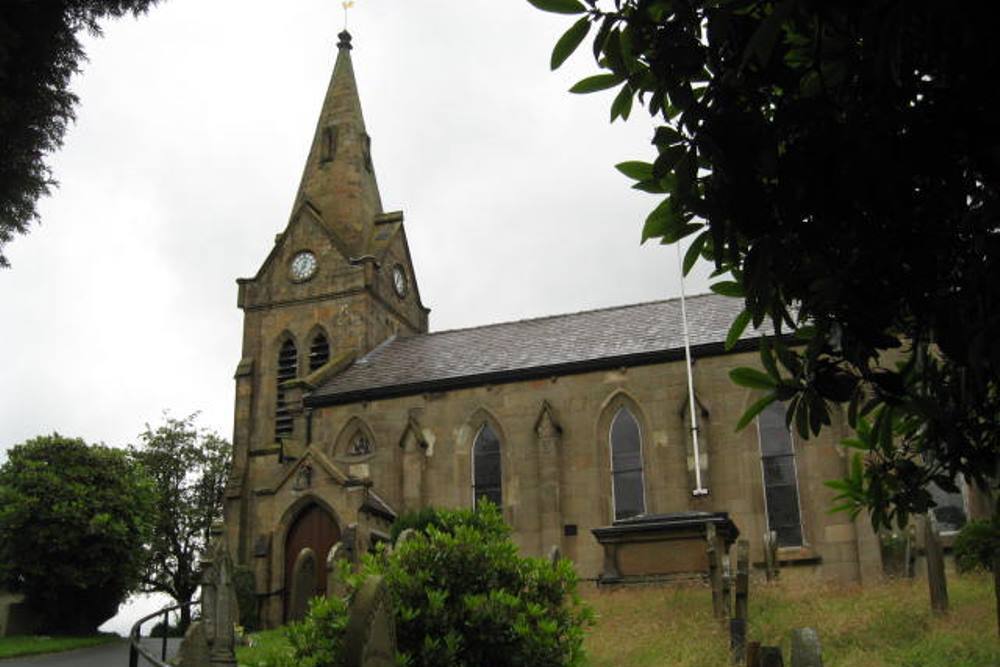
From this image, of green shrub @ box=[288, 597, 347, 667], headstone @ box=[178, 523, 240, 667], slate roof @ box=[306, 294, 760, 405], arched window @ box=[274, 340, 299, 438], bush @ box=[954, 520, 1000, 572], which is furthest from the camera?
arched window @ box=[274, 340, 299, 438]

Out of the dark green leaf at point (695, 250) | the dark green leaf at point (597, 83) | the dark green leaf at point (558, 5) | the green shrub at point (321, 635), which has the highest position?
the dark green leaf at point (558, 5)

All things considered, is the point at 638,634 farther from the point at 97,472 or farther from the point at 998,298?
the point at 97,472

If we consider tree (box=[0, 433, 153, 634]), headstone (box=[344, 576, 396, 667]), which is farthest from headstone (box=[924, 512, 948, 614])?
tree (box=[0, 433, 153, 634])

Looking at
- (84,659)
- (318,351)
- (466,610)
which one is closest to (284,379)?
(318,351)

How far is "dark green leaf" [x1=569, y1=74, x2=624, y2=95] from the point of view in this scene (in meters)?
3.61

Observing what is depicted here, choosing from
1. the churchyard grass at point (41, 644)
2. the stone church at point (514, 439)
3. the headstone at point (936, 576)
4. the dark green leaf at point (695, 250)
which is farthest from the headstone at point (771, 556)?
the dark green leaf at point (695, 250)

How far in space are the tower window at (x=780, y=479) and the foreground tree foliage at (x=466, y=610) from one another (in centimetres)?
1646

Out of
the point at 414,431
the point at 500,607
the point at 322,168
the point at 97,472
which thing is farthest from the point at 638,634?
the point at 322,168

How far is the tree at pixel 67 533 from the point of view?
27.4 meters

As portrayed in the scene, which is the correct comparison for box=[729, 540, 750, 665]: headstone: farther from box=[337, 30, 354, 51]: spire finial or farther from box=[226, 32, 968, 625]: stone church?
box=[337, 30, 354, 51]: spire finial

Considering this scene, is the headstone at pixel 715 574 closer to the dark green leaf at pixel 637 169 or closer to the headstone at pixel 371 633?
the headstone at pixel 371 633

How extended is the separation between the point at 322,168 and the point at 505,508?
18.5 metres

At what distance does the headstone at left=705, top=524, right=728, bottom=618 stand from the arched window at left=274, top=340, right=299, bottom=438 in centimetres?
2074

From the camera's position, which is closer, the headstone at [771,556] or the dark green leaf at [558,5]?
the dark green leaf at [558,5]
